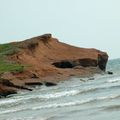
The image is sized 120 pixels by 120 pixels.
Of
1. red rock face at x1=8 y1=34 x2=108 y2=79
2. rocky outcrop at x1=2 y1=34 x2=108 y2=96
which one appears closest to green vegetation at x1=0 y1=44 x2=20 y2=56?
rocky outcrop at x1=2 y1=34 x2=108 y2=96

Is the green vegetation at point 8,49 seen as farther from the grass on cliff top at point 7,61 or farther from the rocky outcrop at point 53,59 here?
the rocky outcrop at point 53,59

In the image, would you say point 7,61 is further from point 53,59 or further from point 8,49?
point 53,59

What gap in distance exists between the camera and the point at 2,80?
2037 inches

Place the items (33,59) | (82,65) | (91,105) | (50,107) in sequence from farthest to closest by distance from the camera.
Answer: (82,65)
(33,59)
(50,107)
(91,105)

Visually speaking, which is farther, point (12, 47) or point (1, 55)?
point (12, 47)

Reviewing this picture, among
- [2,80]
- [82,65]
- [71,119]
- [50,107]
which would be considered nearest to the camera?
[71,119]

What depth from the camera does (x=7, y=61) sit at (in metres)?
71.6

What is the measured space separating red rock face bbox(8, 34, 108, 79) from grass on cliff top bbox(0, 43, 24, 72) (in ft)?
3.80

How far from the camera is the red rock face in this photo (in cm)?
7338

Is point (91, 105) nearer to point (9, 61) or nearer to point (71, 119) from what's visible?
point (71, 119)

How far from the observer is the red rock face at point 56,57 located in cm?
7338

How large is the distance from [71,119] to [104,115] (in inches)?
59.2

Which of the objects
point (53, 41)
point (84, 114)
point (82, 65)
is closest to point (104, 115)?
point (84, 114)

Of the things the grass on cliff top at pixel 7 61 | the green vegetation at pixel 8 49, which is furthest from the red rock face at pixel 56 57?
the grass on cliff top at pixel 7 61
